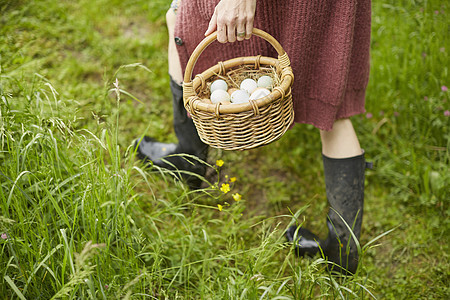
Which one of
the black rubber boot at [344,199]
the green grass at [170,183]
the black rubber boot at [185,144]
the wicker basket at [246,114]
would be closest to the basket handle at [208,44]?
the wicker basket at [246,114]

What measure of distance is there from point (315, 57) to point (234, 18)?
1.50 feet

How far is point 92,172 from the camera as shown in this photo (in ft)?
5.32

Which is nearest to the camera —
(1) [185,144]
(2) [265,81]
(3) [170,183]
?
(2) [265,81]

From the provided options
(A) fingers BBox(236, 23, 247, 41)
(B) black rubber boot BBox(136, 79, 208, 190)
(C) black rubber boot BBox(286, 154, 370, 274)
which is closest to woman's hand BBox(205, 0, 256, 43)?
(A) fingers BBox(236, 23, 247, 41)

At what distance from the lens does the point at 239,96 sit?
67.5 inches

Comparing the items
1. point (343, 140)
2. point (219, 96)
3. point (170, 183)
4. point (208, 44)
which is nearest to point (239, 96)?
point (219, 96)

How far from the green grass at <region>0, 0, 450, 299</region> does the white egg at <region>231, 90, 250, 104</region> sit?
34cm

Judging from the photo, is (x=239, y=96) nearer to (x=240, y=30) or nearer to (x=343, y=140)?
(x=240, y=30)

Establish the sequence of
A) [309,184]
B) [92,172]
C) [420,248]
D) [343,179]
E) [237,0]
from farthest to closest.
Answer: [309,184]
[420,248]
[343,179]
[92,172]
[237,0]

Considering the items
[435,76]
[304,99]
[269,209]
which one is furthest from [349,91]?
[435,76]

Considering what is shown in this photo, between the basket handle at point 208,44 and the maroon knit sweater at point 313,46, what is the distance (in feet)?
0.35

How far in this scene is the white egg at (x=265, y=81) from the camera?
5.76ft

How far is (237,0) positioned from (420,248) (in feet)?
5.07

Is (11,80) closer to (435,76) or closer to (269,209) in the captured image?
(269,209)
